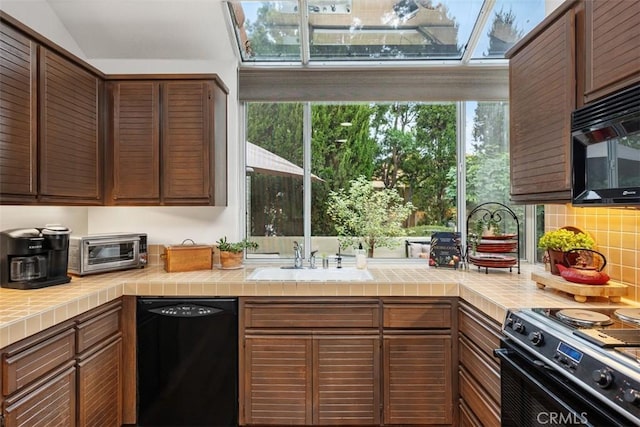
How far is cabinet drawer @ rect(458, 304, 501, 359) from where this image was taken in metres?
1.76

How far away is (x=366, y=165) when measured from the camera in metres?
3.01

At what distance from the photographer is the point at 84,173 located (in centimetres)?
236

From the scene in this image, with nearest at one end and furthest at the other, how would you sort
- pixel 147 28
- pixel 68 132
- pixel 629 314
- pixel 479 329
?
pixel 629 314 → pixel 479 329 → pixel 68 132 → pixel 147 28

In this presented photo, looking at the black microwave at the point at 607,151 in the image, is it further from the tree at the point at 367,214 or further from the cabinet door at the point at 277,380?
the cabinet door at the point at 277,380

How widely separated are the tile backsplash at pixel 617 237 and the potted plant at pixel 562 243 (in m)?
0.08

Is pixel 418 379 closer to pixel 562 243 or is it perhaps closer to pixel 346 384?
pixel 346 384

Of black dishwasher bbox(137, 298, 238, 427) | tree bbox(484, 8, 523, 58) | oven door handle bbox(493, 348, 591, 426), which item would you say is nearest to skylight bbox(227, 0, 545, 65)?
tree bbox(484, 8, 523, 58)

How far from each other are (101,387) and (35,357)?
58 centimetres

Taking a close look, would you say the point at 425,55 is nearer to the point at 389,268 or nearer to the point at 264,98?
the point at 264,98

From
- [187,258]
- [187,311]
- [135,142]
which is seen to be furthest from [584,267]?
[135,142]

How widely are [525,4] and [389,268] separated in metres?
2.13

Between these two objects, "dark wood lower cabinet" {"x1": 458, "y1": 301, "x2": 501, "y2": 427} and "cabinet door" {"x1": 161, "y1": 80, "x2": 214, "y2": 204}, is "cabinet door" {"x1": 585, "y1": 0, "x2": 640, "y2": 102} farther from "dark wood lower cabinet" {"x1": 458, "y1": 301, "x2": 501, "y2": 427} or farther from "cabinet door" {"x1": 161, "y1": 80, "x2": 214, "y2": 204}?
"cabinet door" {"x1": 161, "y1": 80, "x2": 214, "y2": 204}

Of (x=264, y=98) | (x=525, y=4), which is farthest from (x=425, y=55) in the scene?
(x=264, y=98)

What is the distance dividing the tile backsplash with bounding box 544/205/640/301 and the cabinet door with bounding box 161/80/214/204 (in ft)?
7.68
